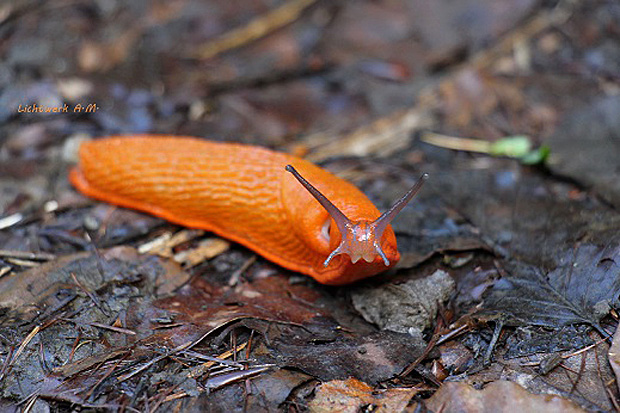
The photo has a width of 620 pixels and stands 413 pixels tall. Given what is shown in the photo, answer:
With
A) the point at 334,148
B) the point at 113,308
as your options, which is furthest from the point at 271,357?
the point at 334,148

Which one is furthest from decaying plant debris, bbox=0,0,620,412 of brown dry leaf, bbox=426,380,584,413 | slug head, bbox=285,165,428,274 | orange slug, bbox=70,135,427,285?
slug head, bbox=285,165,428,274

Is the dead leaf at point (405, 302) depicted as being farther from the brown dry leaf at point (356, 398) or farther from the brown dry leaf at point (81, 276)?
the brown dry leaf at point (81, 276)

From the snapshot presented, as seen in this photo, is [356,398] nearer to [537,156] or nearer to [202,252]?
[202,252]

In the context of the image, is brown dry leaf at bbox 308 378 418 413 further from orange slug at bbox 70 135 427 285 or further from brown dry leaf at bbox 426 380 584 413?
orange slug at bbox 70 135 427 285

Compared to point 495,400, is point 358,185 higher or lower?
lower

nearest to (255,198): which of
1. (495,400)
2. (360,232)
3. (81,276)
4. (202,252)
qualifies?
(202,252)

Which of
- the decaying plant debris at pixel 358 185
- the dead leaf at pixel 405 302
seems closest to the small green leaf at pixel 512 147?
the decaying plant debris at pixel 358 185
